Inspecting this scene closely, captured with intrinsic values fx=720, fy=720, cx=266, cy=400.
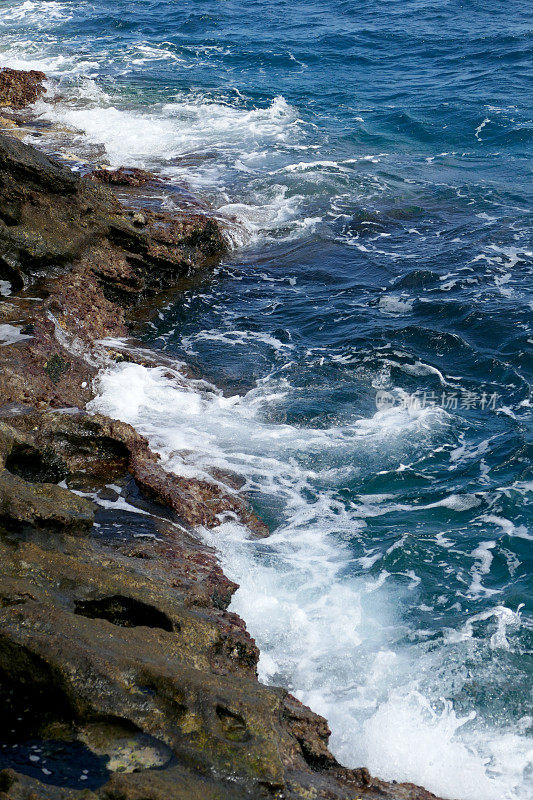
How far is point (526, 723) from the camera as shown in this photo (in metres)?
5.93

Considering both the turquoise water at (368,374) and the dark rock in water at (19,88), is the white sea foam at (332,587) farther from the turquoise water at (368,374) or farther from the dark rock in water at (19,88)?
the dark rock in water at (19,88)

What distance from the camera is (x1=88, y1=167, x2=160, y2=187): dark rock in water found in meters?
15.8

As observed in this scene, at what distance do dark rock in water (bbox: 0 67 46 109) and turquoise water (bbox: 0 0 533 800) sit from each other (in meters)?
0.60

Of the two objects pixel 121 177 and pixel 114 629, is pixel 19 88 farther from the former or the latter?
pixel 114 629

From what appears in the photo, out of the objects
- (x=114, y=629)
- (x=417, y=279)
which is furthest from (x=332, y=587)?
(x=417, y=279)

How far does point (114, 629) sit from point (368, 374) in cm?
713

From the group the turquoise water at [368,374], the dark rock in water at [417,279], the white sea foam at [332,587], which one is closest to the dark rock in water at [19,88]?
the turquoise water at [368,374]

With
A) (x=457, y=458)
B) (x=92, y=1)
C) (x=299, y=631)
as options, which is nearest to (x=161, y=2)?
(x=92, y=1)

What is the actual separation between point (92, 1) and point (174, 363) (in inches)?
1351

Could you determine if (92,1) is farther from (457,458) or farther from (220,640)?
(220,640)

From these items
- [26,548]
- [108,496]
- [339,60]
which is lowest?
[108,496]

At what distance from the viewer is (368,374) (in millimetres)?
11188

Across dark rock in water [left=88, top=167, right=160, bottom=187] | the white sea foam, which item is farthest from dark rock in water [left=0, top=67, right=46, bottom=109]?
the white sea foam

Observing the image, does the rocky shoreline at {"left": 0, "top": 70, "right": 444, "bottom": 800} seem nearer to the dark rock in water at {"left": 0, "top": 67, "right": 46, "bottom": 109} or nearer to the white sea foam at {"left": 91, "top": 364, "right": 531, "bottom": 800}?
the white sea foam at {"left": 91, "top": 364, "right": 531, "bottom": 800}
